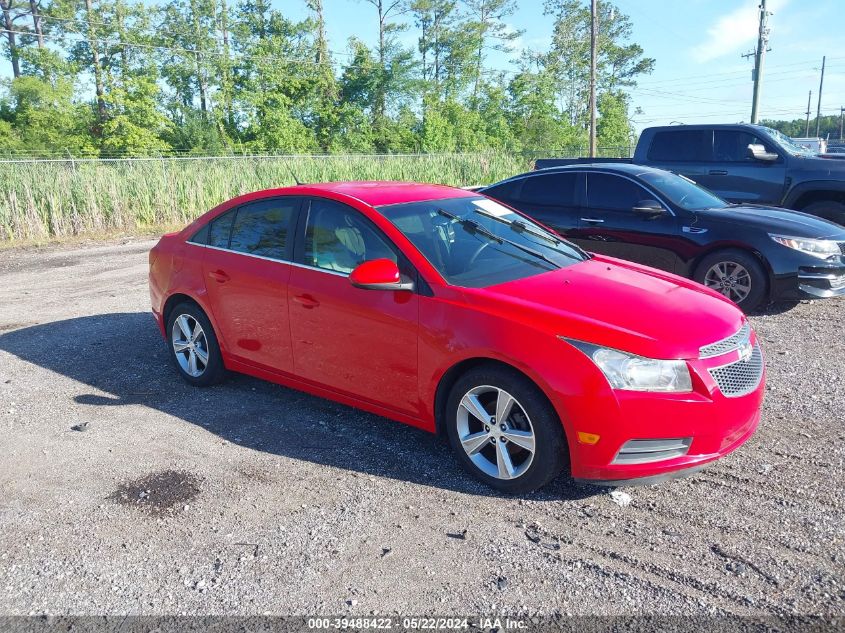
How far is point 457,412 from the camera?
3639 mm

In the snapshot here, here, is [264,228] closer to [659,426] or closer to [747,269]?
[659,426]

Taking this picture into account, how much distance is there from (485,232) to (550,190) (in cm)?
420

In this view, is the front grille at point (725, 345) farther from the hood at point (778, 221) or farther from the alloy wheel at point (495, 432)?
the hood at point (778, 221)

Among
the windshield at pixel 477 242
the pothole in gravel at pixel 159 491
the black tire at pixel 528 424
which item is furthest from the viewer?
the windshield at pixel 477 242

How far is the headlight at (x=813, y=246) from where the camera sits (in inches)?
265

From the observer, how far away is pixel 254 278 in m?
4.65

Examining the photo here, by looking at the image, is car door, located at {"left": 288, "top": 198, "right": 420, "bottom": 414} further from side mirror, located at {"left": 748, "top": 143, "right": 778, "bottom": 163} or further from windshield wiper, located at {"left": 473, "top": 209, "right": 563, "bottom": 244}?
side mirror, located at {"left": 748, "top": 143, "right": 778, "bottom": 163}

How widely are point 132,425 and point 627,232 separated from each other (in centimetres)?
554

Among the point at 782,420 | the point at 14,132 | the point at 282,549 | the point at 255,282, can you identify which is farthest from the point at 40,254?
the point at 14,132

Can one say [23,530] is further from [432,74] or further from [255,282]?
[432,74]

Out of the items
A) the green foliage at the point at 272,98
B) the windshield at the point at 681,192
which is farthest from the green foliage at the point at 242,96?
the windshield at the point at 681,192

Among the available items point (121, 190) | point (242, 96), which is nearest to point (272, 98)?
point (242, 96)

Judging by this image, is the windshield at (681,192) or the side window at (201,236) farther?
the windshield at (681,192)

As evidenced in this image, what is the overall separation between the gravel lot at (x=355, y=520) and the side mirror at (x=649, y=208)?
2.67 metres
